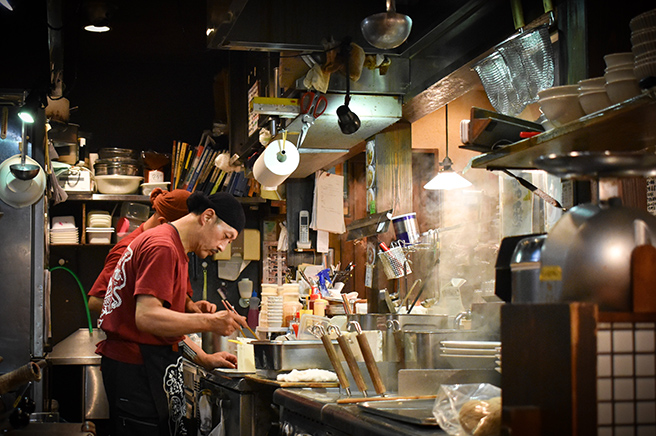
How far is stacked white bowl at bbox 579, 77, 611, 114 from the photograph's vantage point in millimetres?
1997

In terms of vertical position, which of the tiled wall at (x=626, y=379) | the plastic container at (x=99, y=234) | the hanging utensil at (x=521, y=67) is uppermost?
the hanging utensil at (x=521, y=67)

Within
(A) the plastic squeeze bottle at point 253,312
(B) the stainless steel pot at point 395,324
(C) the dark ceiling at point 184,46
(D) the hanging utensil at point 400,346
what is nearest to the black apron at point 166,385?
(B) the stainless steel pot at point 395,324

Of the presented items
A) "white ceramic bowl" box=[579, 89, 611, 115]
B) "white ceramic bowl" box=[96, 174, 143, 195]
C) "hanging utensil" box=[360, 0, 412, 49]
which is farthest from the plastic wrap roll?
"white ceramic bowl" box=[96, 174, 143, 195]

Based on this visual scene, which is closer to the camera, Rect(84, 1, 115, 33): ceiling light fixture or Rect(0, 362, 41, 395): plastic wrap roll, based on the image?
Rect(0, 362, 41, 395): plastic wrap roll

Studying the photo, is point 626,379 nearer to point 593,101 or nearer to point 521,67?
point 593,101

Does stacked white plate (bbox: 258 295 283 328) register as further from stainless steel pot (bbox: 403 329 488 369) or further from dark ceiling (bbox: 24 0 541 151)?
stainless steel pot (bbox: 403 329 488 369)

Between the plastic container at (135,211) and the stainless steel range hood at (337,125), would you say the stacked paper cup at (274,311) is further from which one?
the plastic container at (135,211)

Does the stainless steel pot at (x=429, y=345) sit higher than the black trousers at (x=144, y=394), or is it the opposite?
the stainless steel pot at (x=429, y=345)

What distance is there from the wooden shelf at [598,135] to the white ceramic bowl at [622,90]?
0.17 feet

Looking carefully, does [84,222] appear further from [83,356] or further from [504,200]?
[504,200]

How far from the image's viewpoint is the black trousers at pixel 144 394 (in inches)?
140

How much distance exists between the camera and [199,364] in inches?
170

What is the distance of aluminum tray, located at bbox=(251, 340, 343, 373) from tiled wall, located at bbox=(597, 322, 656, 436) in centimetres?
220

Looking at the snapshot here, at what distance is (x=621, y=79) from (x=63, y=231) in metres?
5.99
